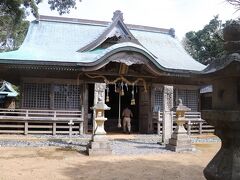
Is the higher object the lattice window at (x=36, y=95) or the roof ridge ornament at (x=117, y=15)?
the roof ridge ornament at (x=117, y=15)

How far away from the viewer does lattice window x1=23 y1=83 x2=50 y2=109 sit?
612 inches

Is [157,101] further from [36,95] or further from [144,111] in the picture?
[36,95]

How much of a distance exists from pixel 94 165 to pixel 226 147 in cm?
437

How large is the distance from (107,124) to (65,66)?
670cm

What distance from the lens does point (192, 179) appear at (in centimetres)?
659

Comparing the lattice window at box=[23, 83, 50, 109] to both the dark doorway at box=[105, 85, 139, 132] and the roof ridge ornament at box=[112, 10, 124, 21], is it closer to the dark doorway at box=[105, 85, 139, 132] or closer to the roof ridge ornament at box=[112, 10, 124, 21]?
the dark doorway at box=[105, 85, 139, 132]

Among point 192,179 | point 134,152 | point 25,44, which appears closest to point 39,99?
point 25,44

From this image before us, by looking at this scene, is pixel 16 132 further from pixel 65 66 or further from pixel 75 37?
pixel 75 37

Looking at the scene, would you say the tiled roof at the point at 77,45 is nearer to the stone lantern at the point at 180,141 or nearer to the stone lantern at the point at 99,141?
the stone lantern at the point at 99,141

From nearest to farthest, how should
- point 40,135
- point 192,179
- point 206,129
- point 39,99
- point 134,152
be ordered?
point 192,179 < point 134,152 < point 40,135 < point 39,99 < point 206,129

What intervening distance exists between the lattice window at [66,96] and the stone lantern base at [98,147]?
6.40m

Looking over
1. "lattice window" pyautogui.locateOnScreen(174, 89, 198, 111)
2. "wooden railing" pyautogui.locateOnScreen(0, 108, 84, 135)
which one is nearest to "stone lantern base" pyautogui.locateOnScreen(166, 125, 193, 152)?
"wooden railing" pyautogui.locateOnScreen(0, 108, 84, 135)

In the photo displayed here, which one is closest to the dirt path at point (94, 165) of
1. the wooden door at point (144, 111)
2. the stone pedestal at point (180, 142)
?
the stone pedestal at point (180, 142)

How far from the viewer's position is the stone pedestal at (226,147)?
13.6 feet
